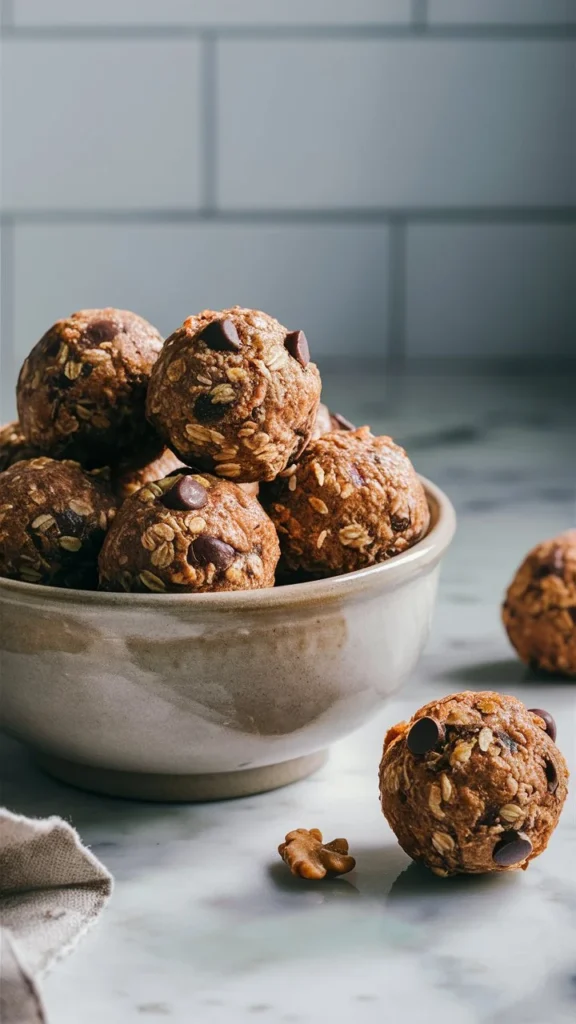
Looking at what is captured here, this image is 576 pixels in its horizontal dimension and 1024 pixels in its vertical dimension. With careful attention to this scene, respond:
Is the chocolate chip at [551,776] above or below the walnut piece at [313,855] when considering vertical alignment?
above

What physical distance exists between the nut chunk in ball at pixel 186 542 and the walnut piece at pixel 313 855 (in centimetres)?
15

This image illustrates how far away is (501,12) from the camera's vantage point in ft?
7.28

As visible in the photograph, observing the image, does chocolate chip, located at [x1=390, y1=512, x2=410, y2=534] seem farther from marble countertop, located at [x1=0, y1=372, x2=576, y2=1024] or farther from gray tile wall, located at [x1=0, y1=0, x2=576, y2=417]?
gray tile wall, located at [x1=0, y1=0, x2=576, y2=417]

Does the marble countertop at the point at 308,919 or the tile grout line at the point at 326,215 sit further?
the tile grout line at the point at 326,215

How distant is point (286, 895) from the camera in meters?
0.78

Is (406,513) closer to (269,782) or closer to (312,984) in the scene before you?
(269,782)

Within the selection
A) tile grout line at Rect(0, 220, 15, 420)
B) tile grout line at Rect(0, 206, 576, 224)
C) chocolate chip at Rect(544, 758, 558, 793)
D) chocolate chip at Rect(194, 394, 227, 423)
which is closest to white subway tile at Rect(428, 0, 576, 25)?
tile grout line at Rect(0, 206, 576, 224)

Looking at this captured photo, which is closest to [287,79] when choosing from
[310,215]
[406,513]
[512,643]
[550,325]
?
[310,215]

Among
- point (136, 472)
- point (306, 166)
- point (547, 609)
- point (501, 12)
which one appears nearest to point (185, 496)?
point (136, 472)

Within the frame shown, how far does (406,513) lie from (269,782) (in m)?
0.20

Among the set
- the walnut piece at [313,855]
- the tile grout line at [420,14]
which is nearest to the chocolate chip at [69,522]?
the walnut piece at [313,855]

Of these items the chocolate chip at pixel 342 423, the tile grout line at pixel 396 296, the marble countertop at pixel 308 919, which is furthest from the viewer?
the tile grout line at pixel 396 296

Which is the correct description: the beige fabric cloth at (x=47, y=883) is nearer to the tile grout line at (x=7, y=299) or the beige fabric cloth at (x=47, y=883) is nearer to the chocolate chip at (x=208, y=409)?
the chocolate chip at (x=208, y=409)

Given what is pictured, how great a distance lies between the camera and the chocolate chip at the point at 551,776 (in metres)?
0.78
